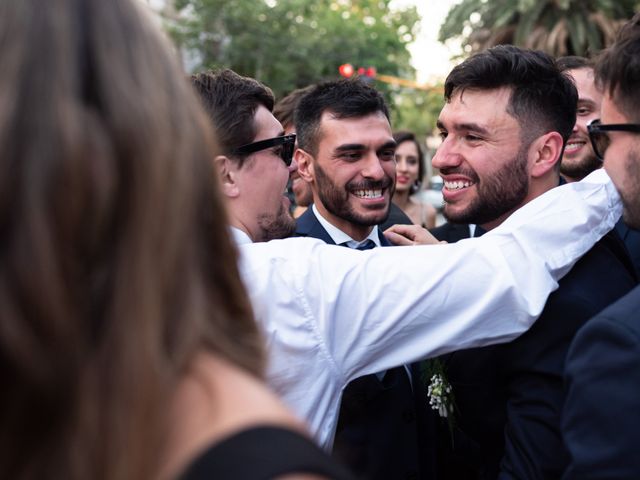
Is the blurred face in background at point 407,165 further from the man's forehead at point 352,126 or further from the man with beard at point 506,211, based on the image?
the man with beard at point 506,211

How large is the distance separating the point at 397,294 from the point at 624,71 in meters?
0.92

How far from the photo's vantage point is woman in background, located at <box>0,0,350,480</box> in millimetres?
888

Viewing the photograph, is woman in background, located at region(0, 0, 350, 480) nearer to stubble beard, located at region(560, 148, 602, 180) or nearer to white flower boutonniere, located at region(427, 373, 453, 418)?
white flower boutonniere, located at region(427, 373, 453, 418)

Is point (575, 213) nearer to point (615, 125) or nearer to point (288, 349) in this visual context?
point (615, 125)

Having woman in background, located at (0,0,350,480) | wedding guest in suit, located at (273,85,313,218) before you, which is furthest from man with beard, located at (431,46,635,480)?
wedding guest in suit, located at (273,85,313,218)

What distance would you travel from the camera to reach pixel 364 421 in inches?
111

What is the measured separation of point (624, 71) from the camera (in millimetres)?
2143

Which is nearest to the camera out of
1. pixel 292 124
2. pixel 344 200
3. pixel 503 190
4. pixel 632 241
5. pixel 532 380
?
pixel 532 380

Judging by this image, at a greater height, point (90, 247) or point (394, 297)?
point (90, 247)

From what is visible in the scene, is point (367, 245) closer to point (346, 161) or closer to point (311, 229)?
point (311, 229)

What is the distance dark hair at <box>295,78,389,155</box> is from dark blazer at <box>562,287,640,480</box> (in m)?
2.47

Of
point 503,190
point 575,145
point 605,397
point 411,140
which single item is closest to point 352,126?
point 503,190

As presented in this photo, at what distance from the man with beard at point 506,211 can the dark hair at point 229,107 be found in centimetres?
83

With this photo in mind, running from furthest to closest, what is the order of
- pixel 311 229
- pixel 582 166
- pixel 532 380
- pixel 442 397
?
pixel 582 166 < pixel 311 229 < pixel 442 397 < pixel 532 380
